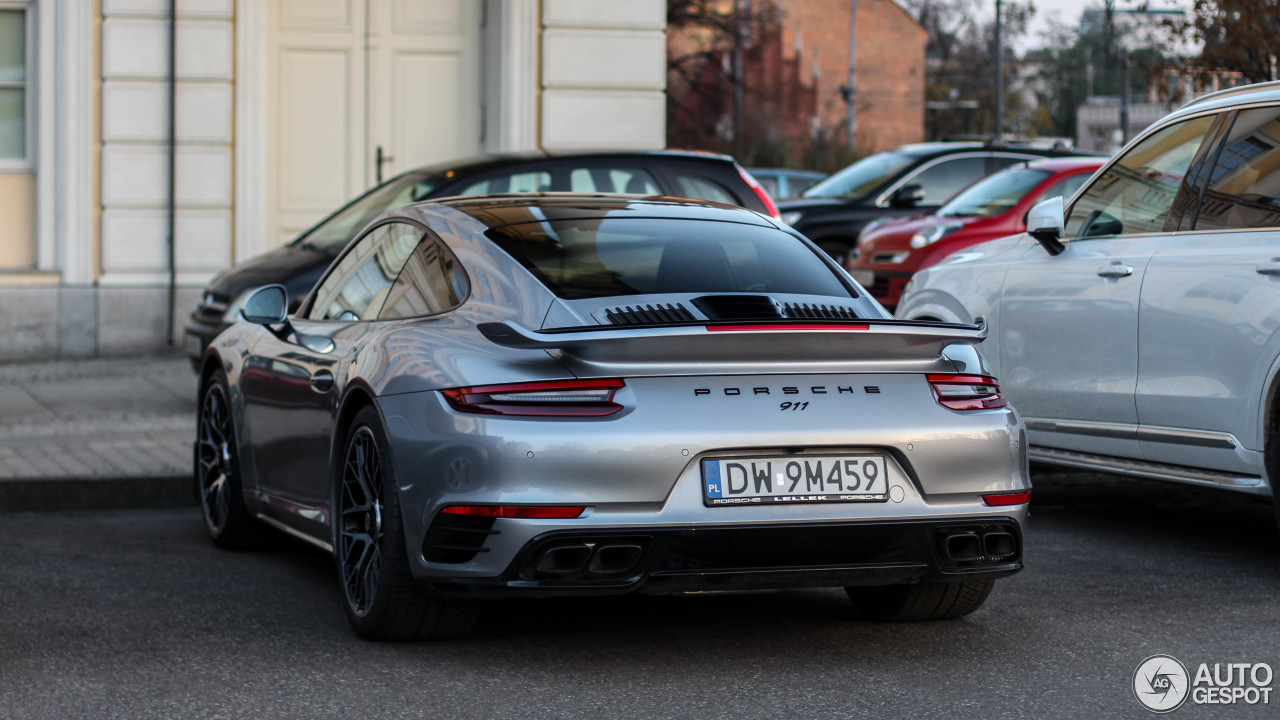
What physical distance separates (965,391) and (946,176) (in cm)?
1177

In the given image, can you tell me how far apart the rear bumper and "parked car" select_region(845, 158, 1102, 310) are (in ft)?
25.0

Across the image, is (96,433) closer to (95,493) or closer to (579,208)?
(95,493)

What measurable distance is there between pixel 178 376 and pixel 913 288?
260 inches

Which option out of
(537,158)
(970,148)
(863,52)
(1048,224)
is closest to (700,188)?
(537,158)

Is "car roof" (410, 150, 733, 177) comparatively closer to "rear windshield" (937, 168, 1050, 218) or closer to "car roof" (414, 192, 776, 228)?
"rear windshield" (937, 168, 1050, 218)

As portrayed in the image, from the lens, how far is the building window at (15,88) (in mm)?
14352

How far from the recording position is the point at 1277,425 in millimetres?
→ 6020

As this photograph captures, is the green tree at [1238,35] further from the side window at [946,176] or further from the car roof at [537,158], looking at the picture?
the car roof at [537,158]

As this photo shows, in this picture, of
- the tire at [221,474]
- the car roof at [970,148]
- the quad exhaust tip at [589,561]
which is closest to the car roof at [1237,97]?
the quad exhaust tip at [589,561]

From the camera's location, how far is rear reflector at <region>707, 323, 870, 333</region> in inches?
178

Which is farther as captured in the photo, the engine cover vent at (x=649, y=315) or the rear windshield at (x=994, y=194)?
the rear windshield at (x=994, y=194)

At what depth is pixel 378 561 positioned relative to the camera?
4938 mm

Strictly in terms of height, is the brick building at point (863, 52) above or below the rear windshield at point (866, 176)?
above

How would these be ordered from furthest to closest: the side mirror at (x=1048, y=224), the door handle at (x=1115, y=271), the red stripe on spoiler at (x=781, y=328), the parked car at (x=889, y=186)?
the parked car at (x=889, y=186) < the side mirror at (x=1048, y=224) < the door handle at (x=1115, y=271) < the red stripe on spoiler at (x=781, y=328)
